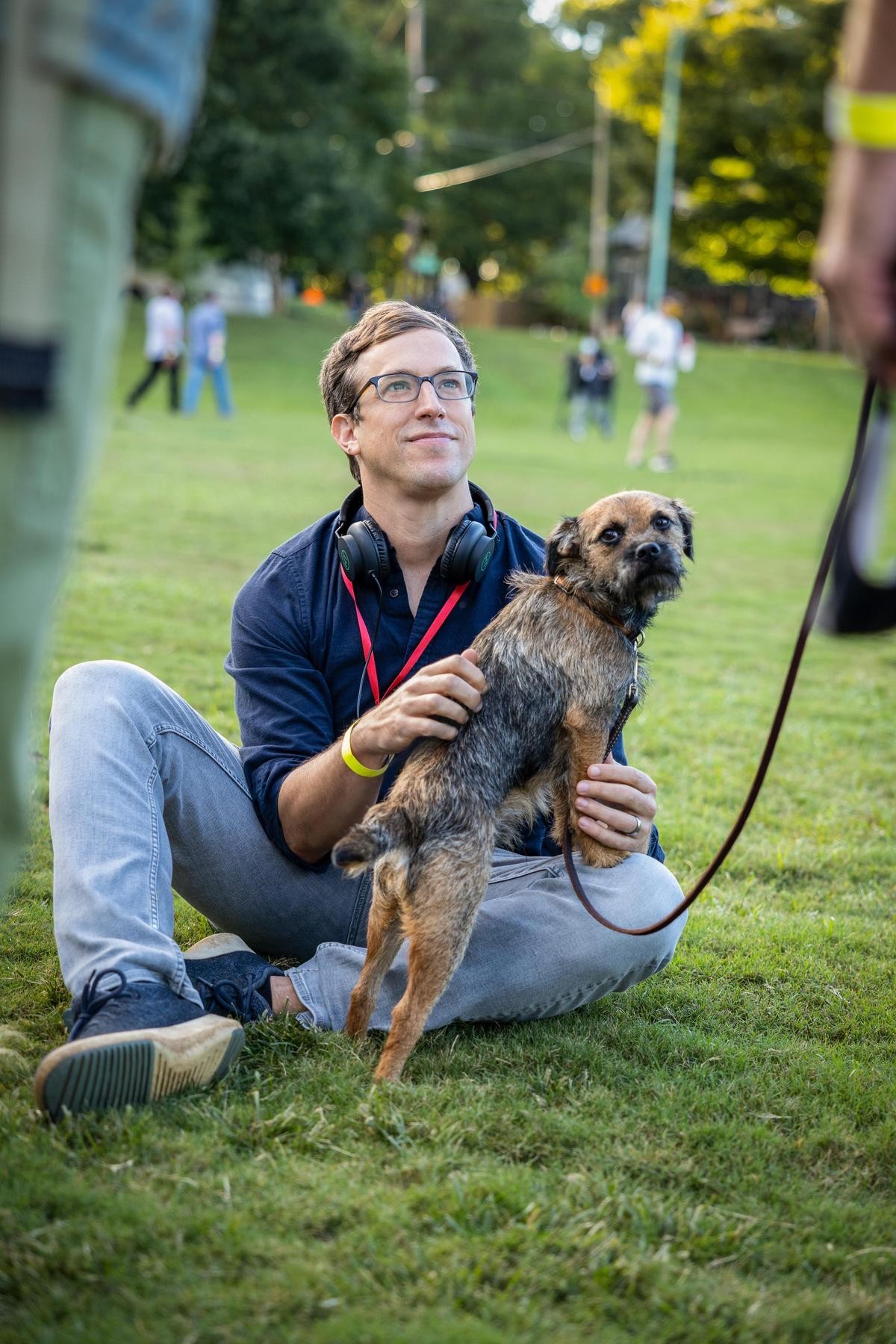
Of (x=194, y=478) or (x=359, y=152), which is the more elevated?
(x=359, y=152)

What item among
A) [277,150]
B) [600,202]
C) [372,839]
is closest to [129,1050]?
[372,839]

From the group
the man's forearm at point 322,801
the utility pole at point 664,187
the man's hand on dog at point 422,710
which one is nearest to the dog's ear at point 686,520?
the man's hand on dog at point 422,710

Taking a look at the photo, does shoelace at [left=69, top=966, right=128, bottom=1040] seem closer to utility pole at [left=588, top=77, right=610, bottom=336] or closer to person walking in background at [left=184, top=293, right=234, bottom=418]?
person walking in background at [left=184, top=293, right=234, bottom=418]

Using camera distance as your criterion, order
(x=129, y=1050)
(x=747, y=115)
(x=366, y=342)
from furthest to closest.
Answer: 1. (x=747, y=115)
2. (x=366, y=342)
3. (x=129, y=1050)

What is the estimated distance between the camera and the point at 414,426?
3574mm

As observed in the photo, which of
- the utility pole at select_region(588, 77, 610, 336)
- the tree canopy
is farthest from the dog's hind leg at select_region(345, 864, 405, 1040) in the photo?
the utility pole at select_region(588, 77, 610, 336)

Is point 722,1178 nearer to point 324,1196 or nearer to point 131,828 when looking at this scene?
point 324,1196

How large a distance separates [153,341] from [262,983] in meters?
21.4

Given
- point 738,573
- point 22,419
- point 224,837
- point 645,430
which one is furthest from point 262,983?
point 645,430

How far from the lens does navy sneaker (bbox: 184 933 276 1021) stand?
3.37 m

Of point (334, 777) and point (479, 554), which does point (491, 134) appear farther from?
point (334, 777)

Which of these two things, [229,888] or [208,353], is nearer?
[229,888]

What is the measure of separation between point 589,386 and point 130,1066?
28348mm

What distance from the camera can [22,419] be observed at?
1564 mm
